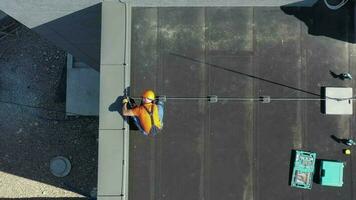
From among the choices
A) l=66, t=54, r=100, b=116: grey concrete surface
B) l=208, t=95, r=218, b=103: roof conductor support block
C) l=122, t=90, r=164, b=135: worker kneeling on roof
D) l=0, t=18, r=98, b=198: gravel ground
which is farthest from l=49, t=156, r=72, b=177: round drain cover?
l=208, t=95, r=218, b=103: roof conductor support block

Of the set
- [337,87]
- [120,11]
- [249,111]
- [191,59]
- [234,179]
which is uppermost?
[120,11]

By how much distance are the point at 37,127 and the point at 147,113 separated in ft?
29.0

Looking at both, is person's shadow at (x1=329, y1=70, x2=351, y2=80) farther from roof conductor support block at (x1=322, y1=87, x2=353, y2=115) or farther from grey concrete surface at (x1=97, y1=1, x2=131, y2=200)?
grey concrete surface at (x1=97, y1=1, x2=131, y2=200)

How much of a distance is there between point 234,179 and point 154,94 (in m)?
2.39

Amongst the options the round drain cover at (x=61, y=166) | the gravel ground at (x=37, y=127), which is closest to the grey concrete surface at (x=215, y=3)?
the gravel ground at (x=37, y=127)

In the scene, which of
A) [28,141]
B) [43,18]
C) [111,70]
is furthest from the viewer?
[28,141]

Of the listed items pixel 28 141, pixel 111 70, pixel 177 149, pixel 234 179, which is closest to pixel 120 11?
pixel 111 70

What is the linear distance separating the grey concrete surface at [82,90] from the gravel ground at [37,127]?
1.88ft

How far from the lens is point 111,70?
26.5ft

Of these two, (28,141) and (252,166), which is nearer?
(252,166)

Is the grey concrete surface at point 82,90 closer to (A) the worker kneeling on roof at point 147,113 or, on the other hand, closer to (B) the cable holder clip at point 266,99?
(A) the worker kneeling on roof at point 147,113

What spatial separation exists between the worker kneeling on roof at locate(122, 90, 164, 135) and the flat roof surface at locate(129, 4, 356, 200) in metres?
0.38

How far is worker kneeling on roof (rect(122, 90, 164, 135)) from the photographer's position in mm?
7812

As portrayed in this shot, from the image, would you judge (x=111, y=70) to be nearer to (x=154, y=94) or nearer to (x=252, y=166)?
(x=154, y=94)
